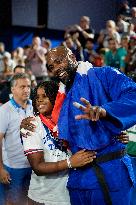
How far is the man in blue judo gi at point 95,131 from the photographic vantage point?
2104 mm

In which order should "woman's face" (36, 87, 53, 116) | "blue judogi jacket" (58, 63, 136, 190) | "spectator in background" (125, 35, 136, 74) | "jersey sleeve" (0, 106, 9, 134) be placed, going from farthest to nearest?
"spectator in background" (125, 35, 136, 74), "jersey sleeve" (0, 106, 9, 134), "woman's face" (36, 87, 53, 116), "blue judogi jacket" (58, 63, 136, 190)

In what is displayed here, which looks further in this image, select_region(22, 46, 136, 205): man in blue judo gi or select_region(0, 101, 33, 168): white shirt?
select_region(0, 101, 33, 168): white shirt

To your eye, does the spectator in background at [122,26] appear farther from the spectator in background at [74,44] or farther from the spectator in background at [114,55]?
the spectator in background at [114,55]

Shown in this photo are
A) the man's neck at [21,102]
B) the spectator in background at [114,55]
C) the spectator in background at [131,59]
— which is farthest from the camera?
the spectator in background at [114,55]

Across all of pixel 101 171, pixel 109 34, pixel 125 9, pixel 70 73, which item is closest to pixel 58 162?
pixel 101 171

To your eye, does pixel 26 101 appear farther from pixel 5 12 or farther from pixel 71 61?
pixel 5 12

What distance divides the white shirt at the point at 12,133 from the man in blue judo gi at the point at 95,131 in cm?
145

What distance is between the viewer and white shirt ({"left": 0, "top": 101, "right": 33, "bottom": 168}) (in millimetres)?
3592

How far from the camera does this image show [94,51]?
9.20 meters

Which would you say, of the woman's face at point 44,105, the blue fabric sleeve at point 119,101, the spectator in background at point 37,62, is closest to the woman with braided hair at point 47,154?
the woman's face at point 44,105

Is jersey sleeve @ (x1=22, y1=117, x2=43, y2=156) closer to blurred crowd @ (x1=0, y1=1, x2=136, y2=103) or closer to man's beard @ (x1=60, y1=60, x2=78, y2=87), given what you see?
man's beard @ (x1=60, y1=60, x2=78, y2=87)

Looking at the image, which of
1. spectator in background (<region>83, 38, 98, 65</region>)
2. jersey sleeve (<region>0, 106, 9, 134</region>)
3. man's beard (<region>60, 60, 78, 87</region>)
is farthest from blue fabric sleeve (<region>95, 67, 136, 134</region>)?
spectator in background (<region>83, 38, 98, 65</region>)

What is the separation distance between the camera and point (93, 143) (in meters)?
2.11

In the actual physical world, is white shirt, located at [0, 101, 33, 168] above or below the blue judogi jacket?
below
